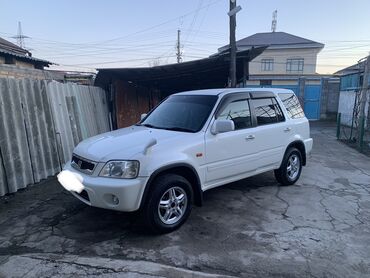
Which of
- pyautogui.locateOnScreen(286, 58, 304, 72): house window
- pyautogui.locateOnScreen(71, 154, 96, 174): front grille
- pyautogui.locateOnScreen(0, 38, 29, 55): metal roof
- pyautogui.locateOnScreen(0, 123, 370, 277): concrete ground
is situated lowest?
pyautogui.locateOnScreen(0, 123, 370, 277): concrete ground

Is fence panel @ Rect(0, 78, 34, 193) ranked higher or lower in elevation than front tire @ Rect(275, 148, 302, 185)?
higher

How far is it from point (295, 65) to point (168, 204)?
4101 centimetres

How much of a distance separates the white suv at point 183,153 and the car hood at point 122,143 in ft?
0.04

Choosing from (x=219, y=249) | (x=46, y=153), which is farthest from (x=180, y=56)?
(x=219, y=249)

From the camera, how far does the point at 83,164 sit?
4082 mm

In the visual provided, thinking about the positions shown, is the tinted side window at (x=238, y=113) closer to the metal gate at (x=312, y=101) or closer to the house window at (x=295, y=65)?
the metal gate at (x=312, y=101)

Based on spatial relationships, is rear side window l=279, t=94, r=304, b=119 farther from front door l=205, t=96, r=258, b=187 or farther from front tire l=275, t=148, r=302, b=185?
front door l=205, t=96, r=258, b=187

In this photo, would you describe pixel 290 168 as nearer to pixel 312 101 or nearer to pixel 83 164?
pixel 83 164

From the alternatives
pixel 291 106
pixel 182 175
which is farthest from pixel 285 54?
pixel 182 175

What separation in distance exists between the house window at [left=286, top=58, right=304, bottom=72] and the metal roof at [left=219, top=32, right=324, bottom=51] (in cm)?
200

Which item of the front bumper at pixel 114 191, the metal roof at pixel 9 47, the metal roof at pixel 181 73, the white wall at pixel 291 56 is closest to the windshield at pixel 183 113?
the front bumper at pixel 114 191

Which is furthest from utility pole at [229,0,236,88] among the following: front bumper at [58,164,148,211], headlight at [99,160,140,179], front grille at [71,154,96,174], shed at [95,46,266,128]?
front bumper at [58,164,148,211]

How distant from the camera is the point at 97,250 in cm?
364

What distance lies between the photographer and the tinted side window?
485 cm
